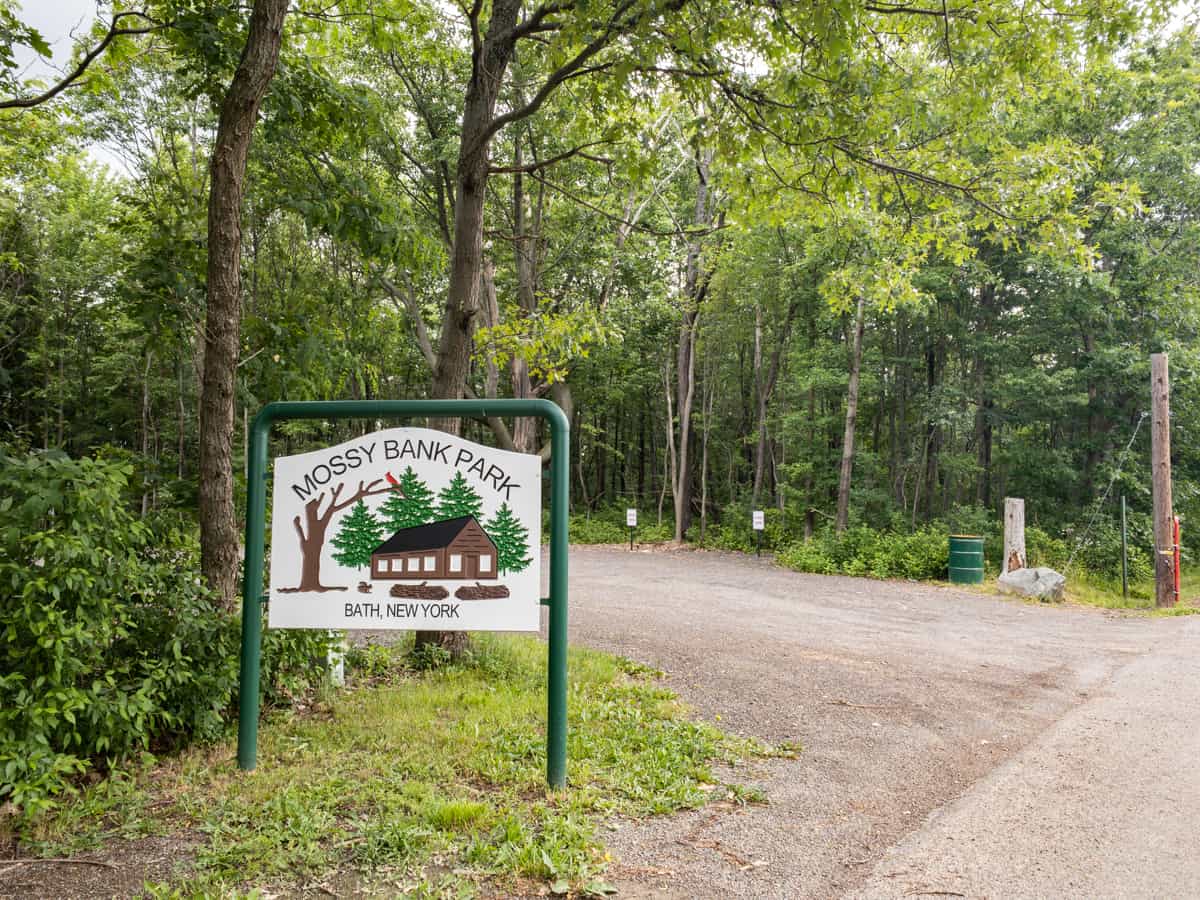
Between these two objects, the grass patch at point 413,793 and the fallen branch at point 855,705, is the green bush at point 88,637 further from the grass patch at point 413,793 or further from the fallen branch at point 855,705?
the fallen branch at point 855,705

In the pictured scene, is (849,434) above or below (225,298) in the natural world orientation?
above

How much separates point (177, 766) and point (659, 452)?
28717mm

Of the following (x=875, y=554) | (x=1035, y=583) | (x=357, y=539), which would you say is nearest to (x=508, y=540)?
(x=357, y=539)

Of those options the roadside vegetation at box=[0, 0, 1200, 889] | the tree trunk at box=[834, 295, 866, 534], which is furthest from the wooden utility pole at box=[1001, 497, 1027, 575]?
the tree trunk at box=[834, 295, 866, 534]

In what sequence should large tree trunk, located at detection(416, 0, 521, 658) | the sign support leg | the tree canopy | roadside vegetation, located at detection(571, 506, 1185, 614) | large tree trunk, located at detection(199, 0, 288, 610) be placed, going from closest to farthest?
the sign support leg, large tree trunk, located at detection(199, 0, 288, 610), the tree canopy, large tree trunk, located at detection(416, 0, 521, 658), roadside vegetation, located at detection(571, 506, 1185, 614)

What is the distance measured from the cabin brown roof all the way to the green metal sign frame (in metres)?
0.51

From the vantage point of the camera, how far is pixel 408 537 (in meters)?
3.98

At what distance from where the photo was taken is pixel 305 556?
4023 millimetres

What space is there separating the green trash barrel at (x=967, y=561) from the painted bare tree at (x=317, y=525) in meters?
12.1

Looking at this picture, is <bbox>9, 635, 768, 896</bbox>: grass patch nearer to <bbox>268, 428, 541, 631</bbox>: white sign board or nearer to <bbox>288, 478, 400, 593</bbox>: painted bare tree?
<bbox>268, 428, 541, 631</bbox>: white sign board

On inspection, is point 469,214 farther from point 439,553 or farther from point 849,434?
point 849,434

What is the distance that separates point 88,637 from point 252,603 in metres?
0.80

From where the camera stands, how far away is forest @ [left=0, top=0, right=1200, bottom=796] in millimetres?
4887

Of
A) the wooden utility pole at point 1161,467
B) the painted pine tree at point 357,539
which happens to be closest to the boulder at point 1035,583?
the wooden utility pole at point 1161,467
